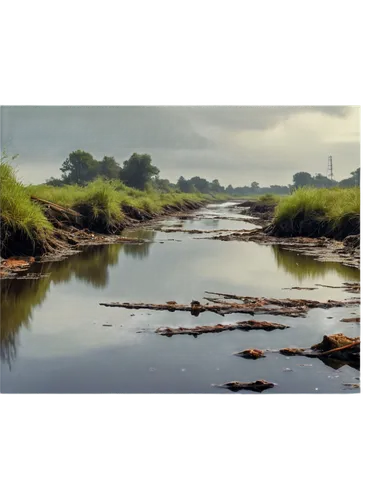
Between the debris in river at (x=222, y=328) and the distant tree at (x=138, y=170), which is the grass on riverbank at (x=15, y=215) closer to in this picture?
the distant tree at (x=138, y=170)

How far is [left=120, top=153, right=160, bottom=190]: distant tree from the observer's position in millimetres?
4957

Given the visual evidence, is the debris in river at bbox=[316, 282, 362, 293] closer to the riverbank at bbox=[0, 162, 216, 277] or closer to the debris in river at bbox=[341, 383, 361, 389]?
the riverbank at bbox=[0, 162, 216, 277]

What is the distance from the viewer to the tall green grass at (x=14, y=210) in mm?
6629

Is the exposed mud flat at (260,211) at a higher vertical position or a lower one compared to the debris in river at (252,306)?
higher

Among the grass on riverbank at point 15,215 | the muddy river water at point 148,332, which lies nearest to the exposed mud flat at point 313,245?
the muddy river water at point 148,332

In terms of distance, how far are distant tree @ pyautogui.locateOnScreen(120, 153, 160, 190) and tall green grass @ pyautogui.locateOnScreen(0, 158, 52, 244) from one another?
5.20ft

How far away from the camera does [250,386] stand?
112 inches

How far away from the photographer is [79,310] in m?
4.43

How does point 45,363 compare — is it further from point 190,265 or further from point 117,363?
point 190,265

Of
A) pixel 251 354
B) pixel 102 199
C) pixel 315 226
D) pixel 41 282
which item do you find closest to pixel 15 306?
pixel 41 282

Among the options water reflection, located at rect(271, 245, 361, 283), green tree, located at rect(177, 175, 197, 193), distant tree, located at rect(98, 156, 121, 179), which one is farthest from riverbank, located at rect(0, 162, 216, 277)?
water reflection, located at rect(271, 245, 361, 283)

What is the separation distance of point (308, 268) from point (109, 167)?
2667 mm

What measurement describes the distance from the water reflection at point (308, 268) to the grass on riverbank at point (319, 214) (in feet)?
5.07

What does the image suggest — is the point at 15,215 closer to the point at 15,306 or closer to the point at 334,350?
the point at 15,306
